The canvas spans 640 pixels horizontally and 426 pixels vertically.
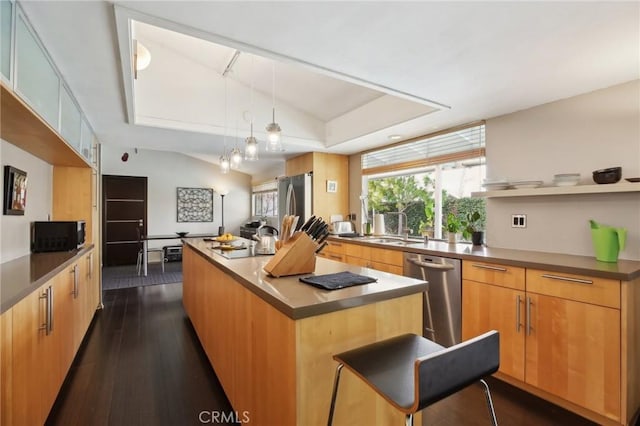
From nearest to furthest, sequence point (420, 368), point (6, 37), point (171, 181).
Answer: point (420, 368), point (6, 37), point (171, 181)

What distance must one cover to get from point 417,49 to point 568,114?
61.8 inches

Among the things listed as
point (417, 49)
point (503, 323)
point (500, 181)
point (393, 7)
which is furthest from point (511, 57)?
point (503, 323)

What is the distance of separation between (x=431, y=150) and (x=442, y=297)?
5.87 ft

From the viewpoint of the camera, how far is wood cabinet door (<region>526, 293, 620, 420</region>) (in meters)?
1.77

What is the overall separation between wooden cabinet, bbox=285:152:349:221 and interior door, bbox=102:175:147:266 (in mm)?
4812

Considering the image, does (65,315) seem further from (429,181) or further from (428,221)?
(429,181)

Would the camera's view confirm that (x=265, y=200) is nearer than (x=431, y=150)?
No

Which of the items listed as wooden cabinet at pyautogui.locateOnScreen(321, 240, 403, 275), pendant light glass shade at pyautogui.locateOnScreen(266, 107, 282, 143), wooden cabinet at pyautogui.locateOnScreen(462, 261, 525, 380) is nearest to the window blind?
wooden cabinet at pyautogui.locateOnScreen(321, 240, 403, 275)

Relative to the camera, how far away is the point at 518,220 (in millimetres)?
2803

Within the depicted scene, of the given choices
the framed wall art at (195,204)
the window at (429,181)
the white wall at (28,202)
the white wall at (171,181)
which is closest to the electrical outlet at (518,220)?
the window at (429,181)

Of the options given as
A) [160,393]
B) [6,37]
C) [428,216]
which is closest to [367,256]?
[428,216]

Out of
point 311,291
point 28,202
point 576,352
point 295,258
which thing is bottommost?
point 576,352

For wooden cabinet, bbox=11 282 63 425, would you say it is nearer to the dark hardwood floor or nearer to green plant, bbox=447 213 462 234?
the dark hardwood floor

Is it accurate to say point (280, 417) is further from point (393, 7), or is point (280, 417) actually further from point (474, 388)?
point (393, 7)
